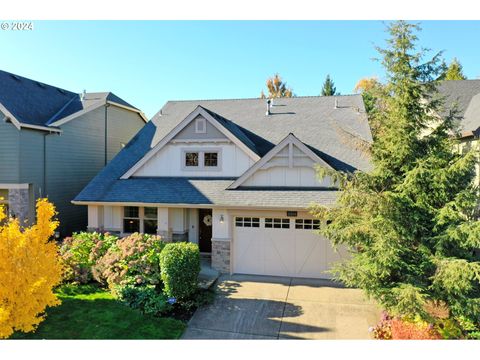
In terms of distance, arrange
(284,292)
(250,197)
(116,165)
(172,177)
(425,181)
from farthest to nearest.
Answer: (116,165) < (172,177) < (250,197) < (284,292) < (425,181)

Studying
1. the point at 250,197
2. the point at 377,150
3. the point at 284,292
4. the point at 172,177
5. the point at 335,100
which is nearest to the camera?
the point at 377,150

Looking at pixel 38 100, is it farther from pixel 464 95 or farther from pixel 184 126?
pixel 464 95

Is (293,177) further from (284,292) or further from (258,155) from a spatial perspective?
(284,292)

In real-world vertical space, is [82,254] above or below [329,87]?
below

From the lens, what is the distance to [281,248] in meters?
12.2

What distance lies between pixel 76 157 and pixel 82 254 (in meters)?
7.71

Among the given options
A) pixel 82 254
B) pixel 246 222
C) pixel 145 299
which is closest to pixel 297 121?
pixel 246 222

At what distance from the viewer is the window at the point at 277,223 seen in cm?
1223

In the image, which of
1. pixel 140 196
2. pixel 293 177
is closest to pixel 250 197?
pixel 293 177

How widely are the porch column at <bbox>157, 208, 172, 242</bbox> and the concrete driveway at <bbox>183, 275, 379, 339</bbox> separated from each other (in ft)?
10.3

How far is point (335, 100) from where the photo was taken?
1714 centimetres

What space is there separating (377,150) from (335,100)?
367 inches

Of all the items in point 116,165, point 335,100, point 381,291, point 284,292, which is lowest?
point 284,292

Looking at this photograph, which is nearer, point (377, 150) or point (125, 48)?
point (377, 150)
